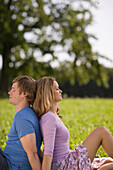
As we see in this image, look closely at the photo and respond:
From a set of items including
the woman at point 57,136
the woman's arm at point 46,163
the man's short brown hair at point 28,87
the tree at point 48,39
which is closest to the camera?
the woman's arm at point 46,163

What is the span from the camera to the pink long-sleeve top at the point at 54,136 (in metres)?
2.34

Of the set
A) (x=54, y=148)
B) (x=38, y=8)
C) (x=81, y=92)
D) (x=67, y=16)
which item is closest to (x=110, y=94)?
(x=81, y=92)

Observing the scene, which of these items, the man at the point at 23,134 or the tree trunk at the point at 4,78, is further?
the tree trunk at the point at 4,78

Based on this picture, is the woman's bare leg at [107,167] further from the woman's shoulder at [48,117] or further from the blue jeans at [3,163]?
the blue jeans at [3,163]

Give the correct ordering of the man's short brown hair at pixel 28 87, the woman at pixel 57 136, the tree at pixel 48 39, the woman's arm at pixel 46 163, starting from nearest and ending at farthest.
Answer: the woman's arm at pixel 46 163 → the woman at pixel 57 136 → the man's short brown hair at pixel 28 87 → the tree at pixel 48 39

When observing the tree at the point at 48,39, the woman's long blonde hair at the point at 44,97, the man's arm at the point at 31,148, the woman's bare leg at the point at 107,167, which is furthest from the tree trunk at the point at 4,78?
the man's arm at the point at 31,148

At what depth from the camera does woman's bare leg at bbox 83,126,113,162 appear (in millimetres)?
2613

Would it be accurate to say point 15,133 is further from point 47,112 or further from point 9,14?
point 9,14

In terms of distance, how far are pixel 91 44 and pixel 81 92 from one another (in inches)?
238

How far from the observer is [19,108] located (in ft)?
8.57

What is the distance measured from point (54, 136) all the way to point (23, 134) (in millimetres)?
323

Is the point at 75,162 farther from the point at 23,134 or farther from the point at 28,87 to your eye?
the point at 28,87

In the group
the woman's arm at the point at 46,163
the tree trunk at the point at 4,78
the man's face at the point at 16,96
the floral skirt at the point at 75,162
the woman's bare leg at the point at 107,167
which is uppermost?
the man's face at the point at 16,96

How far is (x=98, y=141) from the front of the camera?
2.66 meters
